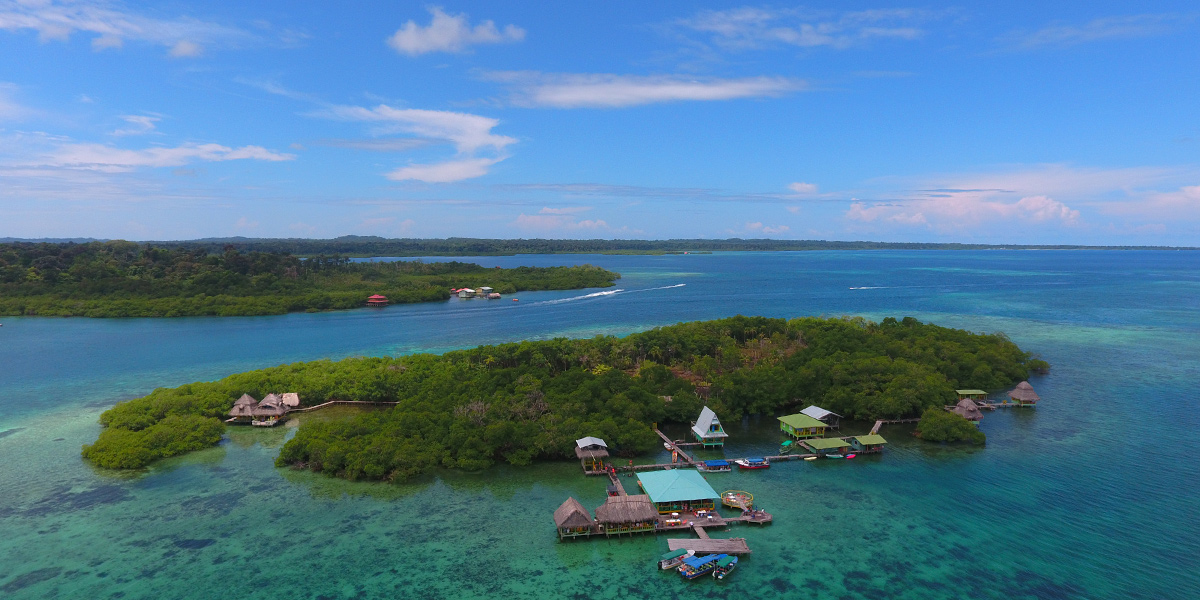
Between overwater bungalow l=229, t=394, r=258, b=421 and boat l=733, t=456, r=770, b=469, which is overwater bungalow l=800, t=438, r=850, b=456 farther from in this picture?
overwater bungalow l=229, t=394, r=258, b=421

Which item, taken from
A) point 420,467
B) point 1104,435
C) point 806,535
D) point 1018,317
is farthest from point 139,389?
point 1018,317

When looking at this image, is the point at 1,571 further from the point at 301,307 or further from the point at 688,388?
the point at 301,307

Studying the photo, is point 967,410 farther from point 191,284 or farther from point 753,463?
point 191,284

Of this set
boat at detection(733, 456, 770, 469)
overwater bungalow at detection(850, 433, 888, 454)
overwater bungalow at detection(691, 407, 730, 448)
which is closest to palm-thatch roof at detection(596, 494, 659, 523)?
boat at detection(733, 456, 770, 469)

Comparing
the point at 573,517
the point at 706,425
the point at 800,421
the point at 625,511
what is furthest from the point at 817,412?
the point at 573,517

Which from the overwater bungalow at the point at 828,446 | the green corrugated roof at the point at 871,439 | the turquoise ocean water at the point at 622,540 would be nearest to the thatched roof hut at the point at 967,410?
the turquoise ocean water at the point at 622,540

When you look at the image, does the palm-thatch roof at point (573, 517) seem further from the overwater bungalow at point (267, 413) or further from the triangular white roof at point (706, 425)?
the overwater bungalow at point (267, 413)

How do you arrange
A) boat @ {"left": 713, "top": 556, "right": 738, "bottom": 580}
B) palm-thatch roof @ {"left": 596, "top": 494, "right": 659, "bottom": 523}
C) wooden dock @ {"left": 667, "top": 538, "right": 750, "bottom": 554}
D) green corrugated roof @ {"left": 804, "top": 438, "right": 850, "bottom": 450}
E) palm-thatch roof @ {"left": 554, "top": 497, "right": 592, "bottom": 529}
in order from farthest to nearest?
1. green corrugated roof @ {"left": 804, "top": 438, "right": 850, "bottom": 450}
2. palm-thatch roof @ {"left": 596, "top": 494, "right": 659, "bottom": 523}
3. palm-thatch roof @ {"left": 554, "top": 497, "right": 592, "bottom": 529}
4. wooden dock @ {"left": 667, "top": 538, "right": 750, "bottom": 554}
5. boat @ {"left": 713, "top": 556, "right": 738, "bottom": 580}
